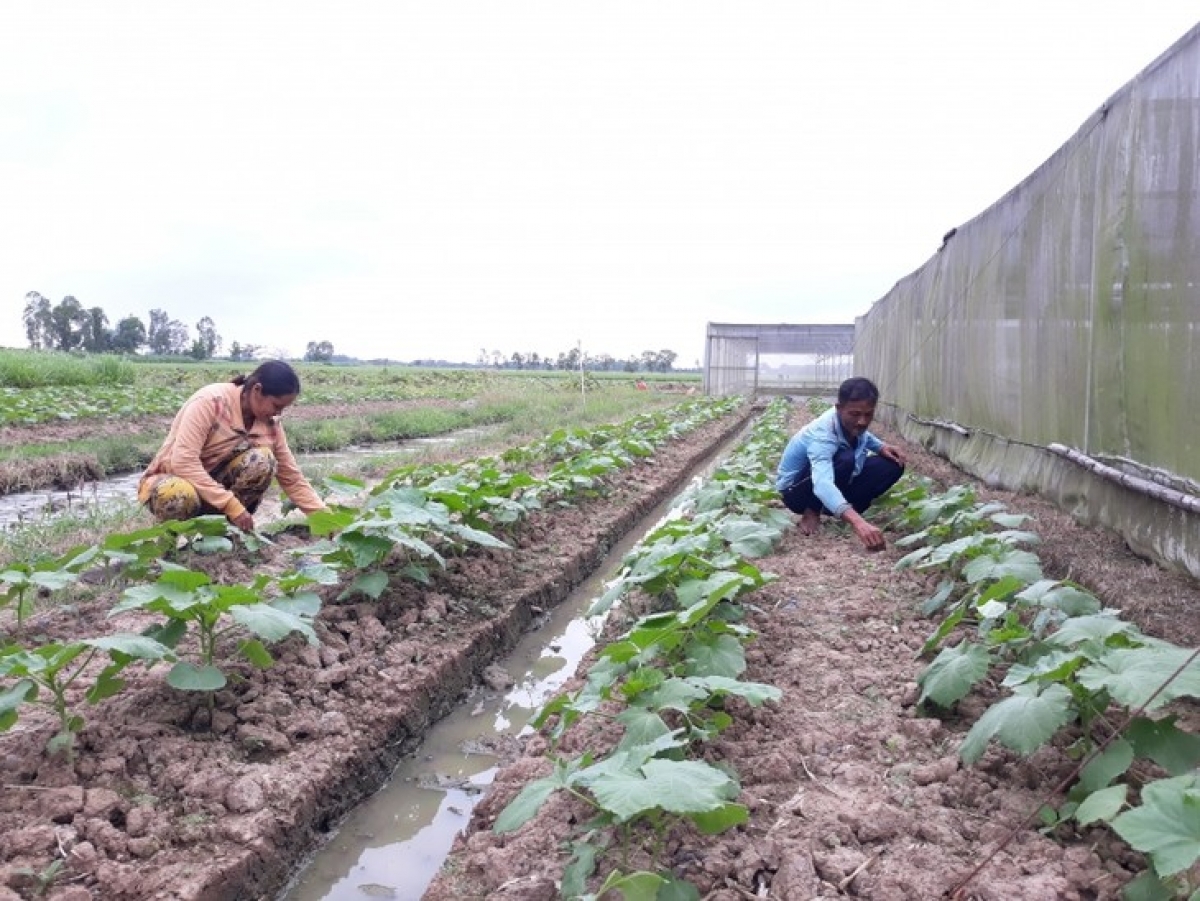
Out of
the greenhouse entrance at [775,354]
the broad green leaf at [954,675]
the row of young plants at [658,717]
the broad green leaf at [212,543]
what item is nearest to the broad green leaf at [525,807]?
the row of young plants at [658,717]

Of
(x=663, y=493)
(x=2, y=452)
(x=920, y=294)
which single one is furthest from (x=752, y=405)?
(x=2, y=452)

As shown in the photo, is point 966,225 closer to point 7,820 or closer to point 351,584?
point 351,584

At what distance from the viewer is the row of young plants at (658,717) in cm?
167

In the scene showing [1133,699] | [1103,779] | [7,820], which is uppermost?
[1133,699]

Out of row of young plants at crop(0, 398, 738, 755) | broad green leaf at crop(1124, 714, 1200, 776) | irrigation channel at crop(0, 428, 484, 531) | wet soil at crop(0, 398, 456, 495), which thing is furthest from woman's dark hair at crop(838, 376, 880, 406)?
wet soil at crop(0, 398, 456, 495)

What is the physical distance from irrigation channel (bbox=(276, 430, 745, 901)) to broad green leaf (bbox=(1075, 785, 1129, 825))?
165 cm

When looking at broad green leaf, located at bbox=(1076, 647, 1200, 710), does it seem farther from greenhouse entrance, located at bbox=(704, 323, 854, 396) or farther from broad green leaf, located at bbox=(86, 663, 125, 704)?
greenhouse entrance, located at bbox=(704, 323, 854, 396)

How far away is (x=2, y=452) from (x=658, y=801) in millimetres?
9215

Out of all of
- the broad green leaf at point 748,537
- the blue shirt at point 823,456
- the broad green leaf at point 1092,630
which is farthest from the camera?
the blue shirt at point 823,456

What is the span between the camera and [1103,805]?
1602 millimetres

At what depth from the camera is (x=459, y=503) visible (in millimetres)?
4336

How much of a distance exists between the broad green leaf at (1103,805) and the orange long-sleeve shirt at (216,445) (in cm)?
384

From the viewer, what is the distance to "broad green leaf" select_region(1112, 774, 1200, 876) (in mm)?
1360

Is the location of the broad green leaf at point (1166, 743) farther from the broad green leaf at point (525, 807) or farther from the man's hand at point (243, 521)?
the man's hand at point (243, 521)
